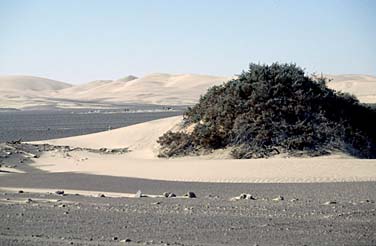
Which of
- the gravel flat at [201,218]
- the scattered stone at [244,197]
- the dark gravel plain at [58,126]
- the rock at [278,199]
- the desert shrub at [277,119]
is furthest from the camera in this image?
the dark gravel plain at [58,126]

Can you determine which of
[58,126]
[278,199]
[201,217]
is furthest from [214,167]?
[58,126]

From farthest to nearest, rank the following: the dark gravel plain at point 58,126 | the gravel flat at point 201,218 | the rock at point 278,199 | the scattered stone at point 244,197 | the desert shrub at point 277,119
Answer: the dark gravel plain at point 58,126 < the desert shrub at point 277,119 < the scattered stone at point 244,197 < the rock at point 278,199 < the gravel flat at point 201,218

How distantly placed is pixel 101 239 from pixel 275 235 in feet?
8.65

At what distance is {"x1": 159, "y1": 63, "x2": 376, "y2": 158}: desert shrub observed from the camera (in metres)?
27.2

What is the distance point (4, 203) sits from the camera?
15664 mm

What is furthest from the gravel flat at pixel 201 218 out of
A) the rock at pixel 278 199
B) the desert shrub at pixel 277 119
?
the desert shrub at pixel 277 119

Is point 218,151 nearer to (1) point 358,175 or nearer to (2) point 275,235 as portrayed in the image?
(1) point 358,175

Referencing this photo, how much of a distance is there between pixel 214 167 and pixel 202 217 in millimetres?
11926

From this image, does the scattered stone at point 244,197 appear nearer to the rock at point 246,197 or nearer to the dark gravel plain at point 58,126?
the rock at point 246,197

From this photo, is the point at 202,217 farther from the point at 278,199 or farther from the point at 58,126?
the point at 58,126

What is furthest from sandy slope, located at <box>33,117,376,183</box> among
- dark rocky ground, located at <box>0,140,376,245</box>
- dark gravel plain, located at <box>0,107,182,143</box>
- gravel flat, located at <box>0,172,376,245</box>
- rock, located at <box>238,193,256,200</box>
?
dark gravel plain, located at <box>0,107,182,143</box>

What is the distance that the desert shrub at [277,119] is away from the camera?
27219 millimetres

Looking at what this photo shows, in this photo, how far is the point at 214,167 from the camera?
24.8 meters

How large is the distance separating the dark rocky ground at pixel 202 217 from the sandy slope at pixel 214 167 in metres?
1.84
